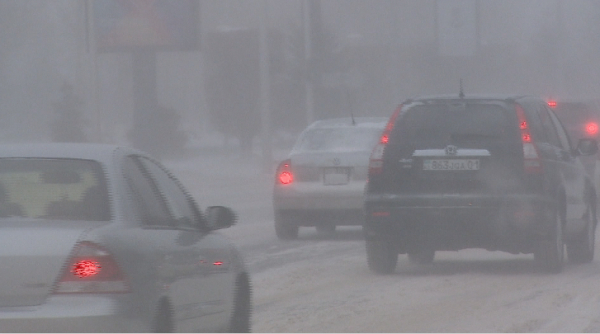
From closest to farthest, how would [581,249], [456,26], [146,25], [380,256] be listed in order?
[380,256], [581,249], [456,26], [146,25]

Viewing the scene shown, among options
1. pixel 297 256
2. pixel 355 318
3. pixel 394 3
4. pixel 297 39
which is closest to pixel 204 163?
pixel 297 39

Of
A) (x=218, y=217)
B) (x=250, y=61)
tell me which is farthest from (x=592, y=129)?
(x=250, y=61)

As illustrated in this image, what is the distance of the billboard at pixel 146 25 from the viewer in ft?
189

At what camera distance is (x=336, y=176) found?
16.6 m

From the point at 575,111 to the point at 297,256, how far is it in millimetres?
10374

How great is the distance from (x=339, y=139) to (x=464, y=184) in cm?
483

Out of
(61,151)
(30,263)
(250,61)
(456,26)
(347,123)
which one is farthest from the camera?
(250,61)

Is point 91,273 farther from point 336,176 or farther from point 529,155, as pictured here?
point 336,176

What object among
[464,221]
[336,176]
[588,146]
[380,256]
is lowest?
[380,256]

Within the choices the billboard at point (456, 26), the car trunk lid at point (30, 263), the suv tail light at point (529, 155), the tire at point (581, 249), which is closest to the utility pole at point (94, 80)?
the billboard at point (456, 26)

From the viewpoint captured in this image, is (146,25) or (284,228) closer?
(284,228)

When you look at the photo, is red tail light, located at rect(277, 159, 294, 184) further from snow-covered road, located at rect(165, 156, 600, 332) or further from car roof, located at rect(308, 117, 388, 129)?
car roof, located at rect(308, 117, 388, 129)

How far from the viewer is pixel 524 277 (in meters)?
12.2

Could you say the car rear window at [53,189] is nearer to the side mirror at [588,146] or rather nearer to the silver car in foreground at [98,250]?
the silver car in foreground at [98,250]
